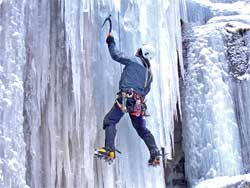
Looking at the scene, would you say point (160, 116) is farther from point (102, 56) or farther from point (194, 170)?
point (194, 170)

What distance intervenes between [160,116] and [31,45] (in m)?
1.78

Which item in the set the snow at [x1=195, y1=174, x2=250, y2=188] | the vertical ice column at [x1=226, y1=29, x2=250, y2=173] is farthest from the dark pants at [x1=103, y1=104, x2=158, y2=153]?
the vertical ice column at [x1=226, y1=29, x2=250, y2=173]

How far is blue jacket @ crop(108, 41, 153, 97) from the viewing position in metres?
5.62

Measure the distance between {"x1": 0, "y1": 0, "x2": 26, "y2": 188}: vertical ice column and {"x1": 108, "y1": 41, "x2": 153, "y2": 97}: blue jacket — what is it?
922 mm

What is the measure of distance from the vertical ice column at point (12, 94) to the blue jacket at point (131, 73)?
3.03ft

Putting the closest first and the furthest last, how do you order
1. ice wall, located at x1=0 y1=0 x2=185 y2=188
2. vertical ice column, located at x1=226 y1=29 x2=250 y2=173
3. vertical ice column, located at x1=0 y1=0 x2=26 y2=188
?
vertical ice column, located at x1=0 y1=0 x2=26 y2=188 → ice wall, located at x1=0 y1=0 x2=185 y2=188 → vertical ice column, located at x1=226 y1=29 x2=250 y2=173

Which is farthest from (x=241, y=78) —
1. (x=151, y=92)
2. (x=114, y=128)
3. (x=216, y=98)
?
(x=114, y=128)

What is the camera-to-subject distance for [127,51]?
6.23 m

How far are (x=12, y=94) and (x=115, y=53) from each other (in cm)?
114

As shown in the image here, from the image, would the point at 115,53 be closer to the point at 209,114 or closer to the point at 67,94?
the point at 67,94

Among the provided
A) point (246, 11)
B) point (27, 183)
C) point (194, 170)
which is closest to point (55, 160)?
point (27, 183)

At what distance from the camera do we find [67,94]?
5.75 metres

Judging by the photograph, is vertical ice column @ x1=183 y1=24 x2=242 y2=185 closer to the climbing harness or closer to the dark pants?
the dark pants

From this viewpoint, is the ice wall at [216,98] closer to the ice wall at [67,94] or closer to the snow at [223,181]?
the snow at [223,181]
